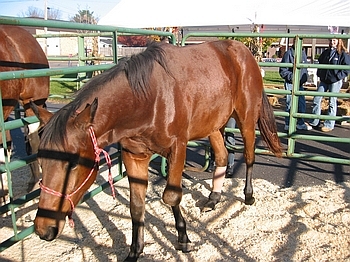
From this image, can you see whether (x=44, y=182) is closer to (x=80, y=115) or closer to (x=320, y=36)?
→ (x=80, y=115)

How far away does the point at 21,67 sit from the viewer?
12.1 ft

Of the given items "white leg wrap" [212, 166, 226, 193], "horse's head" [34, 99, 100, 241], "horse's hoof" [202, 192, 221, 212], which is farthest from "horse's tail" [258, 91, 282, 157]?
"horse's head" [34, 99, 100, 241]

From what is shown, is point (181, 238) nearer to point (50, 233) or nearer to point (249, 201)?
point (249, 201)

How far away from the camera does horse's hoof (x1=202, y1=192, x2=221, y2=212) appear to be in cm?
371

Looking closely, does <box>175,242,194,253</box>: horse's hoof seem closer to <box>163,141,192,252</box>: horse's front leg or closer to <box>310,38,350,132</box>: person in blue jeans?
<box>163,141,192,252</box>: horse's front leg

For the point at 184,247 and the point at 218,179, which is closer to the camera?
the point at 184,247

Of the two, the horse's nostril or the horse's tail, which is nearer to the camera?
the horse's nostril

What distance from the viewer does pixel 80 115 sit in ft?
6.68

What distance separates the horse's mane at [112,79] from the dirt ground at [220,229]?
1.27 metres

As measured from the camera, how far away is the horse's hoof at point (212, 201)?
3.71 metres

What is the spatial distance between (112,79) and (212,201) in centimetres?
186

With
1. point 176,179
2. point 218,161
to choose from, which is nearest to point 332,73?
point 218,161

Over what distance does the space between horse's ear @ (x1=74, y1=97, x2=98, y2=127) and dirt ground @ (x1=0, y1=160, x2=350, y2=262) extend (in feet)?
4.23

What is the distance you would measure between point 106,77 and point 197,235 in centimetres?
160
